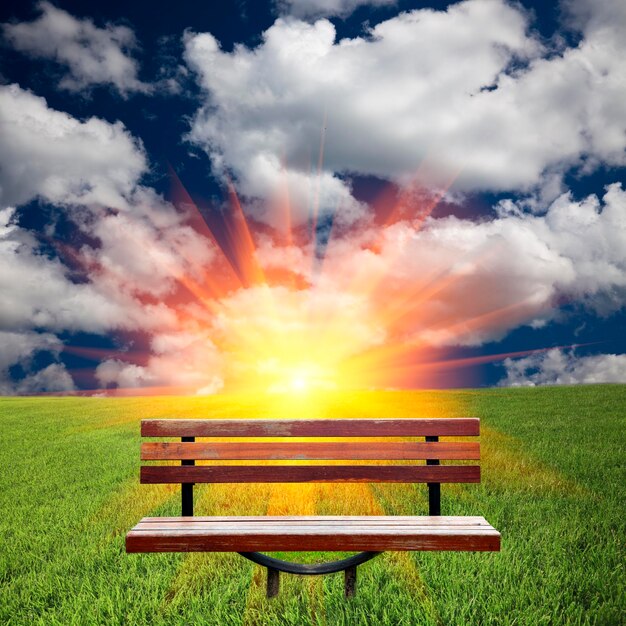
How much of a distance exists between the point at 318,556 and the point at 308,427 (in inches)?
54.4

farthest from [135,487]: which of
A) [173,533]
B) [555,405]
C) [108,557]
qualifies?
[555,405]

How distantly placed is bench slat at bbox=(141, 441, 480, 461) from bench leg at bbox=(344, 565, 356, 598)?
79 centimetres

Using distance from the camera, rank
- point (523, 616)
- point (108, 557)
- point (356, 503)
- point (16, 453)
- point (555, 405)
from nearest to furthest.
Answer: point (523, 616)
point (108, 557)
point (356, 503)
point (16, 453)
point (555, 405)

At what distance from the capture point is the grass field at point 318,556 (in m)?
3.77

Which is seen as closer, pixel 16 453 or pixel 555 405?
pixel 16 453

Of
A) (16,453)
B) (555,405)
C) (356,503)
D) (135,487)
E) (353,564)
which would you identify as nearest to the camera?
(353,564)

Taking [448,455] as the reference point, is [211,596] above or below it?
below

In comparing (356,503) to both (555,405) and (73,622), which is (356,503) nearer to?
(73,622)

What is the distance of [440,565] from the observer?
14.4 ft

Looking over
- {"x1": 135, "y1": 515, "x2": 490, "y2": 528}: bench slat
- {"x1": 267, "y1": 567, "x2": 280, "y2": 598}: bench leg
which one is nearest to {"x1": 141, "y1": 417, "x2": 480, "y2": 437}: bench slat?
{"x1": 135, "y1": 515, "x2": 490, "y2": 528}: bench slat

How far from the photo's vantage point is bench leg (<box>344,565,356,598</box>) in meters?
3.98

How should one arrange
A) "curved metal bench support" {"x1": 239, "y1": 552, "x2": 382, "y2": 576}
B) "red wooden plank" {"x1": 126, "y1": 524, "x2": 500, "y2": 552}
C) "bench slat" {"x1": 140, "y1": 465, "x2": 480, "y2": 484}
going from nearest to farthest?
"red wooden plank" {"x1": 126, "y1": 524, "x2": 500, "y2": 552} < "curved metal bench support" {"x1": 239, "y1": 552, "x2": 382, "y2": 576} < "bench slat" {"x1": 140, "y1": 465, "x2": 480, "y2": 484}

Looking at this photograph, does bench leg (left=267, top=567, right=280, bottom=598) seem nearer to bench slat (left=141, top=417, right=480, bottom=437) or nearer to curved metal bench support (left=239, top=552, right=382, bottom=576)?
curved metal bench support (left=239, top=552, right=382, bottom=576)

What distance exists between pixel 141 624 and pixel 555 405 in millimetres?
17801
